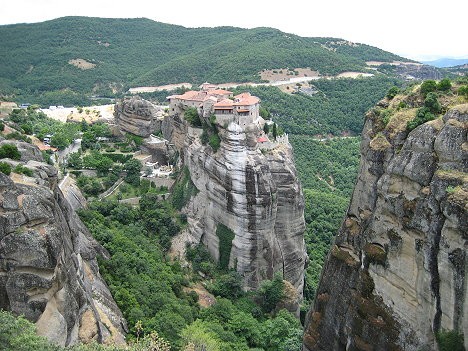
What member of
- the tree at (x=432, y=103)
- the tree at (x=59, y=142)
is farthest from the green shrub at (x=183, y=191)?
the tree at (x=432, y=103)

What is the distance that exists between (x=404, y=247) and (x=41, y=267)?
15.7m

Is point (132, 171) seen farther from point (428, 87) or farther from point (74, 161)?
point (428, 87)

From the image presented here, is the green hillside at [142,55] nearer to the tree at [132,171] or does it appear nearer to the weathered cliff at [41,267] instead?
the tree at [132,171]

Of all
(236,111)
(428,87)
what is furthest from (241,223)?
(428,87)

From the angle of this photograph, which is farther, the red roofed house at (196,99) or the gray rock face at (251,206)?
the red roofed house at (196,99)

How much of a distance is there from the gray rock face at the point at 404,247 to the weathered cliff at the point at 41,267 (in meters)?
12.5

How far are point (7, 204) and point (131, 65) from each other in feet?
Answer: 515

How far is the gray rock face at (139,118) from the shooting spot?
6650 cm

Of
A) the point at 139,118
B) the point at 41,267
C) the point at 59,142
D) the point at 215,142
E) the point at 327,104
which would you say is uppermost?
the point at 41,267

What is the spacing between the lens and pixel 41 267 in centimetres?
2183

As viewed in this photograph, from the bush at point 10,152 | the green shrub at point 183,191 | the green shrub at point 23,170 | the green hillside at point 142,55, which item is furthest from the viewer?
the green hillside at point 142,55

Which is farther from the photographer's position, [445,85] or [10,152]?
[10,152]

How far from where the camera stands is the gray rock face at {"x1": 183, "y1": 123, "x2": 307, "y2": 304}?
45.7 m

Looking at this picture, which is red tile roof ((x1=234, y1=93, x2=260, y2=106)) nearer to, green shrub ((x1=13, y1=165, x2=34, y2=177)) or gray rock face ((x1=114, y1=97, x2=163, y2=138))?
gray rock face ((x1=114, y1=97, x2=163, y2=138))
